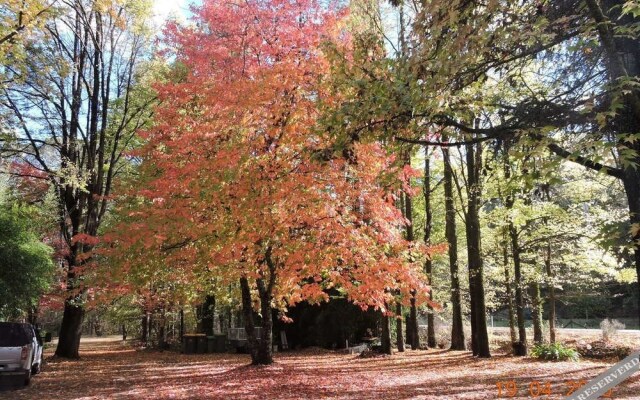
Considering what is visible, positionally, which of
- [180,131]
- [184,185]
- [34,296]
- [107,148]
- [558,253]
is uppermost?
[107,148]

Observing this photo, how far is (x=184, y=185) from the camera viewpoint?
37.4 ft

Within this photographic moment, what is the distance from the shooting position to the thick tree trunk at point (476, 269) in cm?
1731

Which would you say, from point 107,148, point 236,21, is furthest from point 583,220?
point 107,148

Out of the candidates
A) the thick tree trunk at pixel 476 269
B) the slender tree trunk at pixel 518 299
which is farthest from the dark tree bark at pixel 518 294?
the thick tree trunk at pixel 476 269

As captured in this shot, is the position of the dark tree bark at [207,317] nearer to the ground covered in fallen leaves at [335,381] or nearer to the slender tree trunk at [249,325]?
the ground covered in fallen leaves at [335,381]

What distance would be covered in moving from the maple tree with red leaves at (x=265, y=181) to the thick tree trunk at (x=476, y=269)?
18.9ft

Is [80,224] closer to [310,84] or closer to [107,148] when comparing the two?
[107,148]

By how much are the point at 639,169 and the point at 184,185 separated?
9.38 meters

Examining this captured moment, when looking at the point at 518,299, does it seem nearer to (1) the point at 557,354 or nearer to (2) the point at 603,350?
(1) the point at 557,354

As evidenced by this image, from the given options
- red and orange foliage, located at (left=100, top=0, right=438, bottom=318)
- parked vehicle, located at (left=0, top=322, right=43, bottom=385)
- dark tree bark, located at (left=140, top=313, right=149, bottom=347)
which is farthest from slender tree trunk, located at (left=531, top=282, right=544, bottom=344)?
dark tree bark, located at (left=140, top=313, right=149, bottom=347)

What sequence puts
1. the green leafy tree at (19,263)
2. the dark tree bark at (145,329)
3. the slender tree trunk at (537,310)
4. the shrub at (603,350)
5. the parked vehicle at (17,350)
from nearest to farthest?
the parked vehicle at (17,350) < the green leafy tree at (19,263) < the shrub at (603,350) < the slender tree trunk at (537,310) < the dark tree bark at (145,329)

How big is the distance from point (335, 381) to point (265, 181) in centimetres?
568

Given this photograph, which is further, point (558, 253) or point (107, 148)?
point (107, 148)

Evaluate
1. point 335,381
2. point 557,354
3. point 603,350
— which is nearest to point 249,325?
point 335,381
